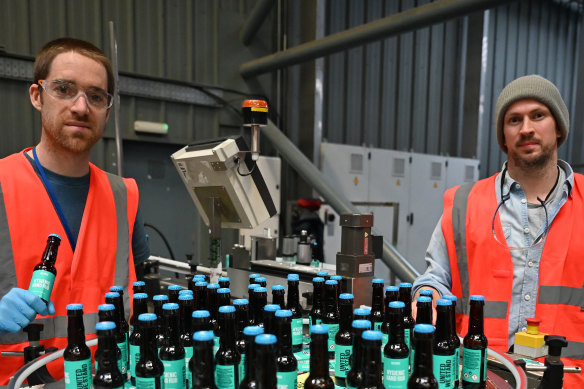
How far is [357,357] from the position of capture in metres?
1.00

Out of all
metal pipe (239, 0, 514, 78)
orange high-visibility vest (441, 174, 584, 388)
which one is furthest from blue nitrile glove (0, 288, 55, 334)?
metal pipe (239, 0, 514, 78)

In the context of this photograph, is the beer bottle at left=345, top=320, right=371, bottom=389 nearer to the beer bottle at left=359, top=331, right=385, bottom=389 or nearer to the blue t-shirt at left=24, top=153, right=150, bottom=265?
the beer bottle at left=359, top=331, right=385, bottom=389

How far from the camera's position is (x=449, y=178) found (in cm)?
675

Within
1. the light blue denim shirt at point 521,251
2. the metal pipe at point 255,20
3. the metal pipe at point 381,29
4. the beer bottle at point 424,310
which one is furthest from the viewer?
the metal pipe at point 255,20

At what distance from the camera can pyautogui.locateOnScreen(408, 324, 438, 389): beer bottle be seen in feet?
3.08

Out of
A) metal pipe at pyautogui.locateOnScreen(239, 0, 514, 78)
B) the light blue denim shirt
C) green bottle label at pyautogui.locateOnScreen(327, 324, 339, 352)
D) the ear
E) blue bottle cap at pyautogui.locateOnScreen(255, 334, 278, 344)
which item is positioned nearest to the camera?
blue bottle cap at pyautogui.locateOnScreen(255, 334, 278, 344)

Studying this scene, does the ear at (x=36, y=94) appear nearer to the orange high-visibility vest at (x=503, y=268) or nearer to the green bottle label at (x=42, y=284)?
the green bottle label at (x=42, y=284)

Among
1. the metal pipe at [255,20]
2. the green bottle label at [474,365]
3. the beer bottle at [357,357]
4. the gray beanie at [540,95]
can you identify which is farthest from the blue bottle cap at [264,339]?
the metal pipe at [255,20]

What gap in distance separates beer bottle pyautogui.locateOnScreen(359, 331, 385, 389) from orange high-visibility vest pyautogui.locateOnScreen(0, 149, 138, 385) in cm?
98

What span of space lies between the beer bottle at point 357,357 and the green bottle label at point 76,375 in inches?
24.2

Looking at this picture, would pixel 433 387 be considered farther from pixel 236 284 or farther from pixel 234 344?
pixel 236 284

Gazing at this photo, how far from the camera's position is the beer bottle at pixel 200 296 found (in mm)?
1413

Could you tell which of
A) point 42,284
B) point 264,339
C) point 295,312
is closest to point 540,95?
point 295,312

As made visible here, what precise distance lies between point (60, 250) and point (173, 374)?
812 mm
